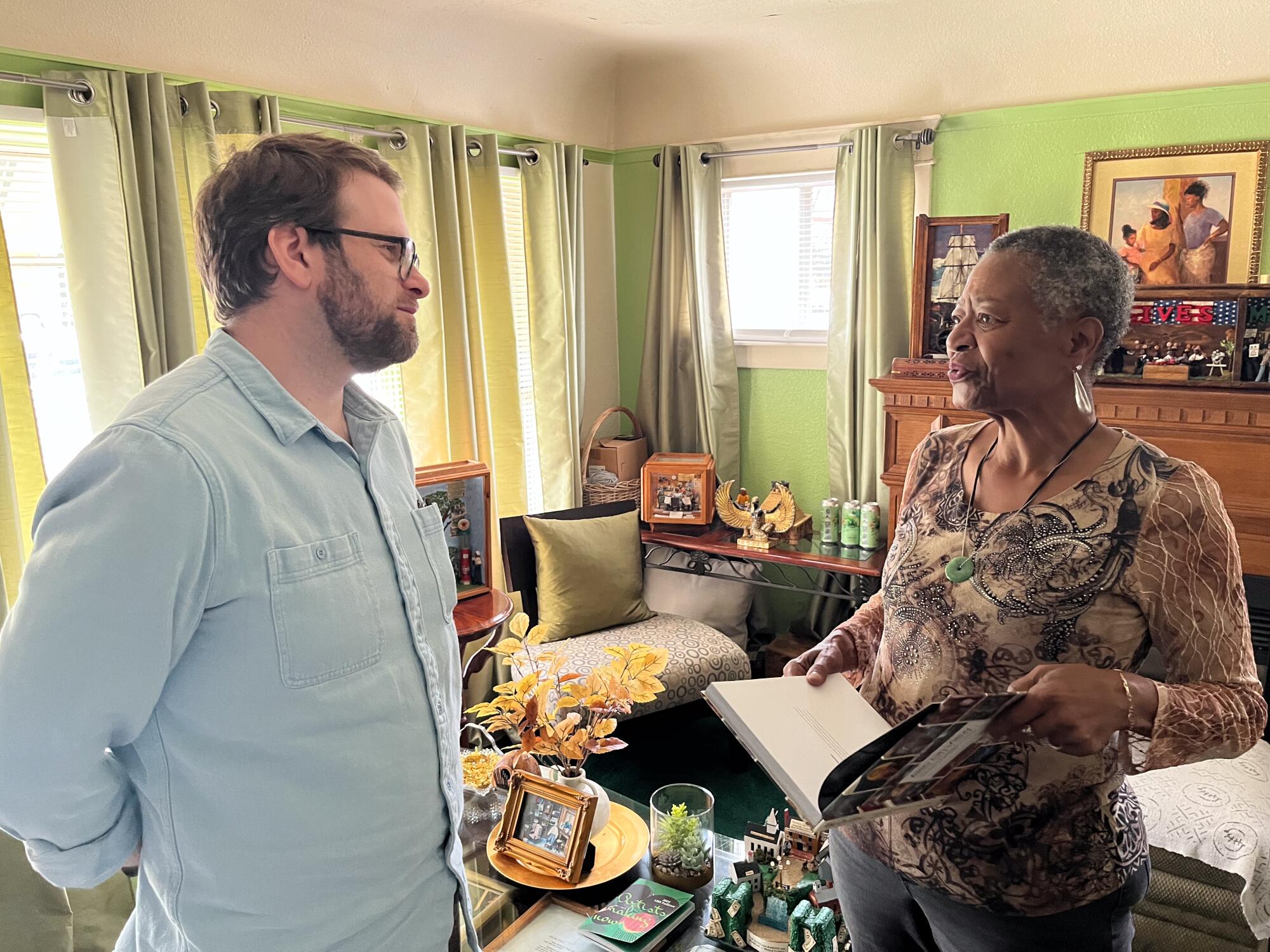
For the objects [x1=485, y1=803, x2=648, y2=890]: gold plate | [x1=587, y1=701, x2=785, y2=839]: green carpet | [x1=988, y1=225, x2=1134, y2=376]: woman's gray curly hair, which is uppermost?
[x1=988, y1=225, x2=1134, y2=376]: woman's gray curly hair

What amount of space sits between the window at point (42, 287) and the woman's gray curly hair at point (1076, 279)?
2.29 m

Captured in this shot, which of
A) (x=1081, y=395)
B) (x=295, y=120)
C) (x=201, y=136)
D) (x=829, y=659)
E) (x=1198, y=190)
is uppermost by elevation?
(x=295, y=120)

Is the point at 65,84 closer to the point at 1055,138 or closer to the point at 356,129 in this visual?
the point at 356,129

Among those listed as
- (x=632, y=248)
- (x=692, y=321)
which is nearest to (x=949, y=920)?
(x=692, y=321)

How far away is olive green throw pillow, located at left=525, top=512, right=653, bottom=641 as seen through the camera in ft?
11.2

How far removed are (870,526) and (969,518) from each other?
2275 mm

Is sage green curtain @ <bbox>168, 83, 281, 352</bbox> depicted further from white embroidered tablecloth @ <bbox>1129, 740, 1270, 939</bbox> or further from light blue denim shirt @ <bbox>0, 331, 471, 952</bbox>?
white embroidered tablecloth @ <bbox>1129, 740, 1270, 939</bbox>

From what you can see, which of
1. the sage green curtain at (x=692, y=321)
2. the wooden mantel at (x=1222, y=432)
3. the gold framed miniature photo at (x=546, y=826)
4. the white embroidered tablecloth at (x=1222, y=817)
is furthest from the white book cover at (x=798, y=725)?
the sage green curtain at (x=692, y=321)

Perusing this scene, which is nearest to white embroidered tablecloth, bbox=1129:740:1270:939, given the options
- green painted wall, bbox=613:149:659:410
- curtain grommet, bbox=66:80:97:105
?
green painted wall, bbox=613:149:659:410

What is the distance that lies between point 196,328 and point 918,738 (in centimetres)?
240

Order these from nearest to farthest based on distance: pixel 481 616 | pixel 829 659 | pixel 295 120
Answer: pixel 829 659
pixel 295 120
pixel 481 616

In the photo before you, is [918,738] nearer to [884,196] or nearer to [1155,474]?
[1155,474]

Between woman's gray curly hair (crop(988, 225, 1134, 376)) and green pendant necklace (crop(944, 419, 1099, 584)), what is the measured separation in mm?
136

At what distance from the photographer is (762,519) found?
373 cm
